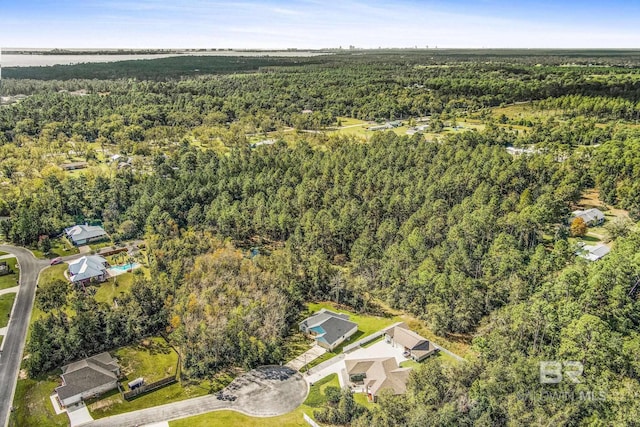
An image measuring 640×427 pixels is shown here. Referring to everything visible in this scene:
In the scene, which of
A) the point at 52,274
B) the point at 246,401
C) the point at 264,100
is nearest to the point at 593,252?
the point at 246,401

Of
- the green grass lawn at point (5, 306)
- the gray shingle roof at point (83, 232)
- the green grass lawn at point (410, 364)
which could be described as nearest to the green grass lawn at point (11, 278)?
the green grass lawn at point (5, 306)

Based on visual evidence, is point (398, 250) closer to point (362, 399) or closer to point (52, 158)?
point (362, 399)

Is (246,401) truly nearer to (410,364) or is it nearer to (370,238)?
(410,364)

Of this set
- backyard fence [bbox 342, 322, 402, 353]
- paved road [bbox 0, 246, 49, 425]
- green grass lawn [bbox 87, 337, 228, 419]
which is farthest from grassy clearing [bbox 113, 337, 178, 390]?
backyard fence [bbox 342, 322, 402, 353]

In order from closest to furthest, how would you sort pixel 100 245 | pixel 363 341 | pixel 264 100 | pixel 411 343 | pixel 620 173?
1. pixel 411 343
2. pixel 363 341
3. pixel 100 245
4. pixel 620 173
5. pixel 264 100

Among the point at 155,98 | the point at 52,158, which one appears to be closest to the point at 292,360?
the point at 52,158
